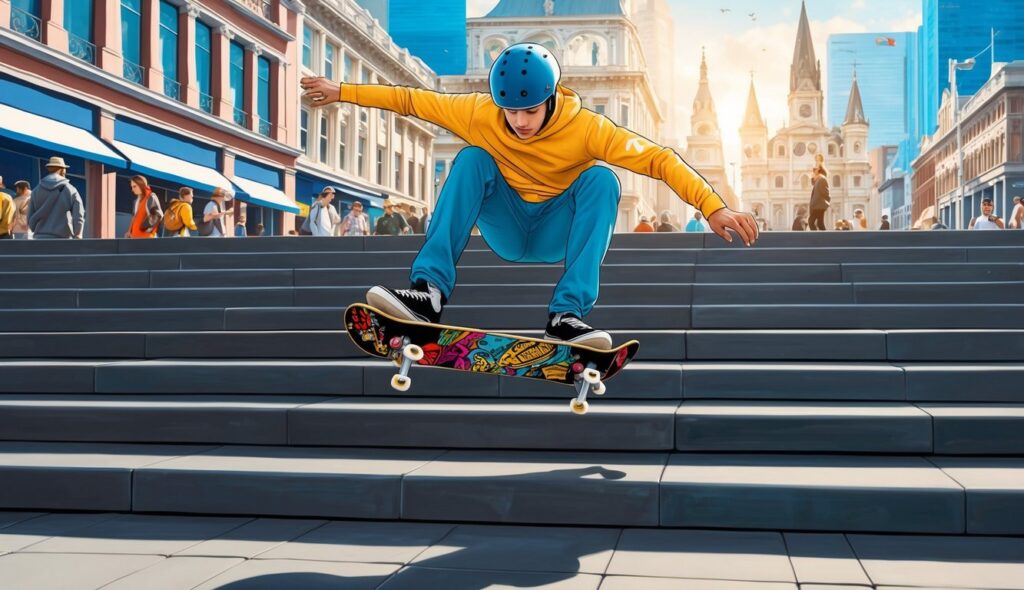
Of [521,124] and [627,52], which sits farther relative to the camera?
[627,52]

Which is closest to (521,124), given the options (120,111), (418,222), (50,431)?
(50,431)

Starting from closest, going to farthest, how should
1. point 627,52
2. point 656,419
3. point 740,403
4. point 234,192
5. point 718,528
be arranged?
point 718,528
point 656,419
point 740,403
point 234,192
point 627,52

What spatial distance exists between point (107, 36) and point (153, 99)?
214cm

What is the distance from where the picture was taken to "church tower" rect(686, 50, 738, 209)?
158m

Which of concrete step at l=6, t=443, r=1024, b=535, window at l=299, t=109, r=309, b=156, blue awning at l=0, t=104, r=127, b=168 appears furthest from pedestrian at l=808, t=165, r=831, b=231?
window at l=299, t=109, r=309, b=156

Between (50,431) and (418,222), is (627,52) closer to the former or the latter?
(418,222)

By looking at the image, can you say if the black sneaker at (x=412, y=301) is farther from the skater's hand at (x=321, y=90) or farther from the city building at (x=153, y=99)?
the city building at (x=153, y=99)

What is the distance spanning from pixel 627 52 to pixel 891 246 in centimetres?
6646

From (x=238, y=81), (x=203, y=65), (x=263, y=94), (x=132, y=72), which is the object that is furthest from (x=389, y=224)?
(x=263, y=94)

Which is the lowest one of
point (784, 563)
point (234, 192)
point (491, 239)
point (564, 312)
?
point (784, 563)

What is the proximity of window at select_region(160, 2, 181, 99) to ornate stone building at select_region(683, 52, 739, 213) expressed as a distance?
135 meters

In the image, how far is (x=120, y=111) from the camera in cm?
2170

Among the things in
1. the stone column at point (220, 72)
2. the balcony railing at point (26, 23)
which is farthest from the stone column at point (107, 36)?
the stone column at point (220, 72)

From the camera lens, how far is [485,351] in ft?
12.4
